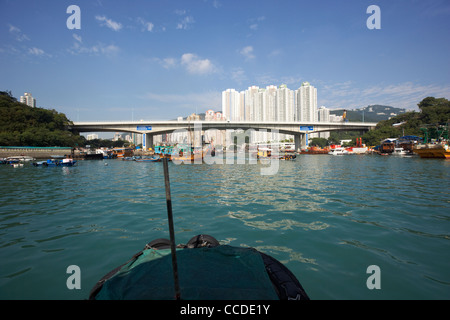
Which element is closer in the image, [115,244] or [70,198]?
[115,244]

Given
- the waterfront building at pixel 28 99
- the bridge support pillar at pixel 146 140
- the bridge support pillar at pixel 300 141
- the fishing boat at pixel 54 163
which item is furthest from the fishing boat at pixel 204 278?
the waterfront building at pixel 28 99

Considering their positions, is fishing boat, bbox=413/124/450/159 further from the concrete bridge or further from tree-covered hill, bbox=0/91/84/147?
tree-covered hill, bbox=0/91/84/147

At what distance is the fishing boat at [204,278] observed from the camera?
7.27 feet

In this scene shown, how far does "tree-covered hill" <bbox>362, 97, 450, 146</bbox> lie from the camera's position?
162 ft

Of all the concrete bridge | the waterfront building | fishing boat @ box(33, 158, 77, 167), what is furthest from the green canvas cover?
the waterfront building

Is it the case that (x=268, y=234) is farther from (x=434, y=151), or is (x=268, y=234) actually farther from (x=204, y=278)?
(x=434, y=151)

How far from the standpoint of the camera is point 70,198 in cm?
941

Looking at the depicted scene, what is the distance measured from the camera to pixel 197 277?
2.48 meters

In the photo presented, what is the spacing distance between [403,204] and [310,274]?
640 cm

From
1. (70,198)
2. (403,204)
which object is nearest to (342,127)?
(403,204)

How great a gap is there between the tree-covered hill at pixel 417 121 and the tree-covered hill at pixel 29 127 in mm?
76787

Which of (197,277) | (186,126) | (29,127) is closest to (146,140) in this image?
(186,126)
